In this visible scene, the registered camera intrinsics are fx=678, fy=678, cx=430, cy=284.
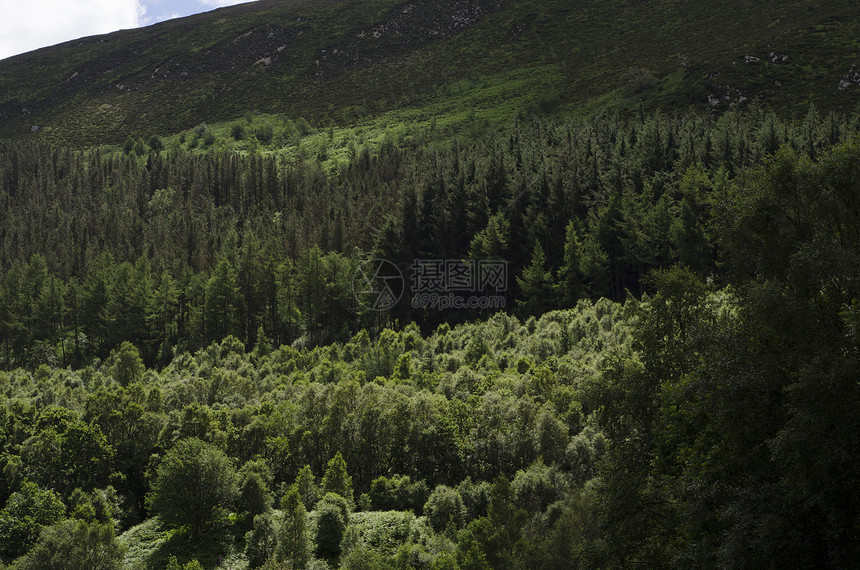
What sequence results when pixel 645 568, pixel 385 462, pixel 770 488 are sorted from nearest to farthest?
1. pixel 770 488
2. pixel 645 568
3. pixel 385 462

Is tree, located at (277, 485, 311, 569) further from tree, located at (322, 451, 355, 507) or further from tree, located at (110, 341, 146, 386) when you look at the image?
tree, located at (110, 341, 146, 386)

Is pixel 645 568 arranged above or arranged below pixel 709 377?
below

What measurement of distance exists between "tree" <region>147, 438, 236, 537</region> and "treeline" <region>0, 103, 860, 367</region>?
159 ft

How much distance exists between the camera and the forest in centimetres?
1820

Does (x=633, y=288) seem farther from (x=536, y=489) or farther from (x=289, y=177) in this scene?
(x=289, y=177)

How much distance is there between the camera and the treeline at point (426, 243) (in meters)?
80.9

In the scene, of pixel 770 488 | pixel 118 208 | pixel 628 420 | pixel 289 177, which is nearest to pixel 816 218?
pixel 770 488

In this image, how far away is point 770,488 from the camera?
56.4ft

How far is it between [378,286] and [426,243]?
9.15 m

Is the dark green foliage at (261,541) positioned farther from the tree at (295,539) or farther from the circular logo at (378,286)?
the circular logo at (378,286)

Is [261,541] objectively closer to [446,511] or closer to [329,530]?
[329,530]

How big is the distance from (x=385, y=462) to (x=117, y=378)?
47040 mm

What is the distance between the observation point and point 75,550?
32781 mm

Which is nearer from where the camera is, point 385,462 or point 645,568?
point 645,568
